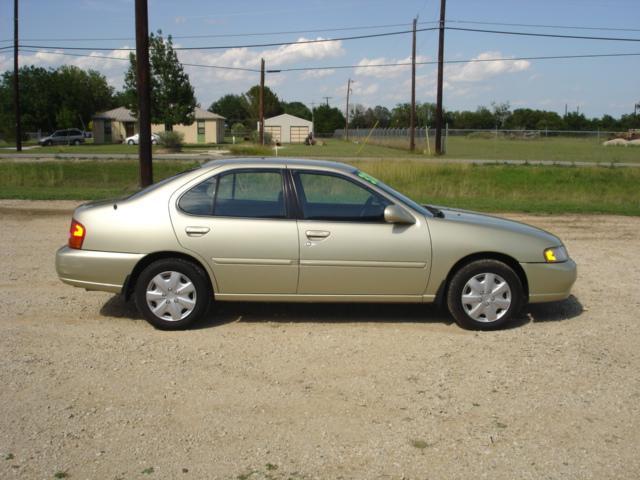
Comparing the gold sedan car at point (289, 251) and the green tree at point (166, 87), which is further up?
the green tree at point (166, 87)

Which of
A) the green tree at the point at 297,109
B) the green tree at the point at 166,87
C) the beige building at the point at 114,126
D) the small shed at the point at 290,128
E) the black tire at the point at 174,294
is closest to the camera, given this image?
the black tire at the point at 174,294

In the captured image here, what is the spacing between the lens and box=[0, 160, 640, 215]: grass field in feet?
66.2

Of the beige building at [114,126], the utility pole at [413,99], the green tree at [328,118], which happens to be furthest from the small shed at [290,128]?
the utility pole at [413,99]

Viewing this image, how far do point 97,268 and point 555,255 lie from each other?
13.8ft

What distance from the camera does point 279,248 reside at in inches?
237

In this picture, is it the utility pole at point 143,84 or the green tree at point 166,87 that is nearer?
the utility pole at point 143,84

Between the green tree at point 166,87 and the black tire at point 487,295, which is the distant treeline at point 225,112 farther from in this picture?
the black tire at point 487,295

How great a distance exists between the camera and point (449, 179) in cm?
2270

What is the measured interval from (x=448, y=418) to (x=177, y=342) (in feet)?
8.20

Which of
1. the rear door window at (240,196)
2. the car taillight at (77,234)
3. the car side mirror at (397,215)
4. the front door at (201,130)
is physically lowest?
the car taillight at (77,234)

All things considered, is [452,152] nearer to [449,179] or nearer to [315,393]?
[449,179]

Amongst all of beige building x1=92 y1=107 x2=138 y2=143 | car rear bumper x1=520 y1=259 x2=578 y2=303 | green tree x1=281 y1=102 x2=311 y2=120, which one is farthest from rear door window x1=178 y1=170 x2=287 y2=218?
green tree x1=281 y1=102 x2=311 y2=120

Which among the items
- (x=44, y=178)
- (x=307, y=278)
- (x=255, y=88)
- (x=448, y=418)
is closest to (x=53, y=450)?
(x=448, y=418)

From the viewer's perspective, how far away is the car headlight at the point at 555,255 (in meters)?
6.24
